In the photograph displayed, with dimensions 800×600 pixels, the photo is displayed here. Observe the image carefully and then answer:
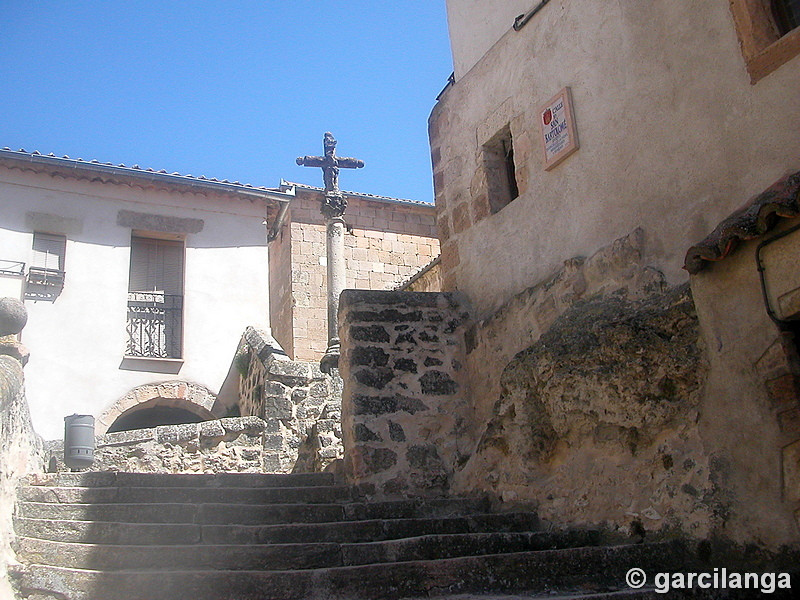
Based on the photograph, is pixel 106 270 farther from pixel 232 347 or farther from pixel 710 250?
pixel 710 250

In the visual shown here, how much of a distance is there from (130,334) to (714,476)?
994cm

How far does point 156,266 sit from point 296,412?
15.5ft

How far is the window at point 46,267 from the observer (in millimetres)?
11492

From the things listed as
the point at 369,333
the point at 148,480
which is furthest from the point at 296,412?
the point at 148,480

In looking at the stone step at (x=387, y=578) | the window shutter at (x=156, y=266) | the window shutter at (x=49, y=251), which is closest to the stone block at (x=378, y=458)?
the stone step at (x=387, y=578)

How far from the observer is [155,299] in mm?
12406

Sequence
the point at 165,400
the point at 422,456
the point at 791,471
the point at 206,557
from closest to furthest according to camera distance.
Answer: the point at 791,471
the point at 206,557
the point at 422,456
the point at 165,400

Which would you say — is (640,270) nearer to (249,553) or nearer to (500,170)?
(500,170)

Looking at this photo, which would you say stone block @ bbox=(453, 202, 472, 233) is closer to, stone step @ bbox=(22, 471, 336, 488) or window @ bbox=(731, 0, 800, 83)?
stone step @ bbox=(22, 471, 336, 488)

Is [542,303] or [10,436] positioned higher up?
[542,303]

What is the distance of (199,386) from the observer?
12.0 metres

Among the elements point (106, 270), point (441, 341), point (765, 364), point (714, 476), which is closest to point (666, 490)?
point (714, 476)

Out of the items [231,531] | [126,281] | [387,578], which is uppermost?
[126,281]

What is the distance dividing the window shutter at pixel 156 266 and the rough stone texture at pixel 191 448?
432cm
